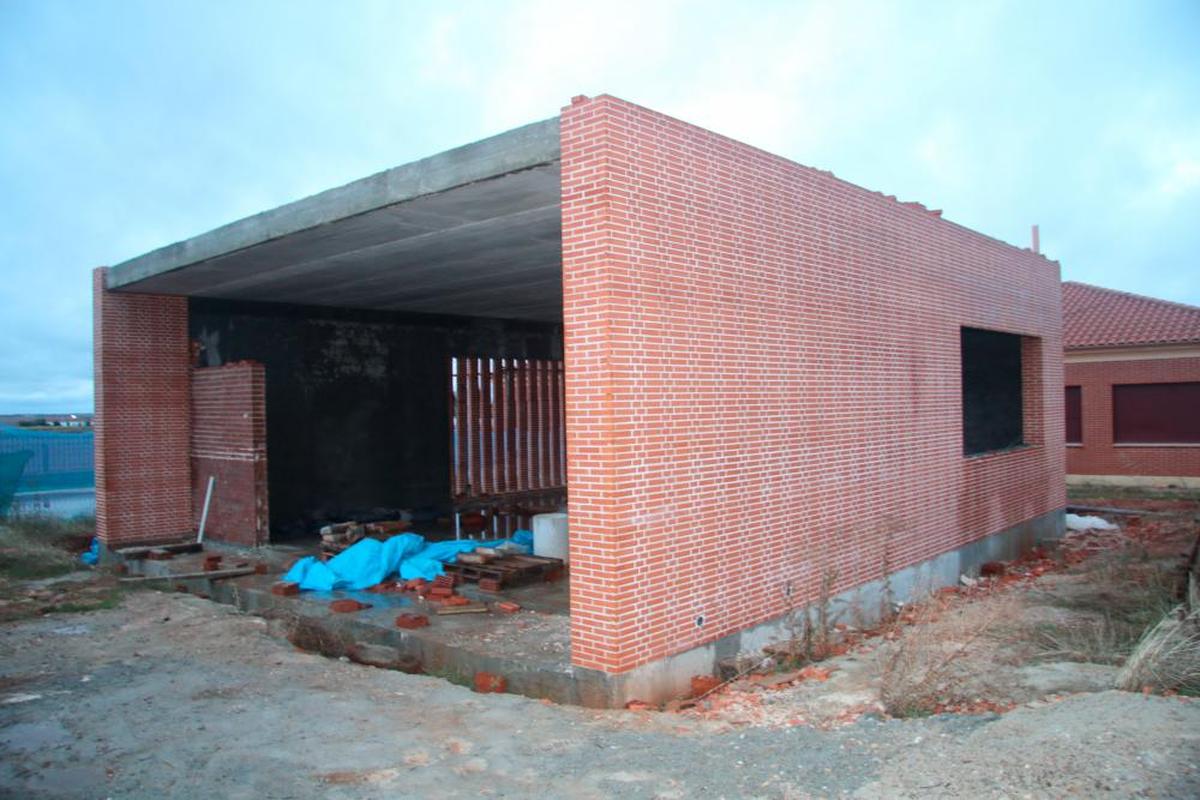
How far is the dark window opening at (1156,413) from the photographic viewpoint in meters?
22.7

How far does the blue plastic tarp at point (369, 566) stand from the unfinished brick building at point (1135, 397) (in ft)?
65.0

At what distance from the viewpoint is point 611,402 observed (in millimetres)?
6664

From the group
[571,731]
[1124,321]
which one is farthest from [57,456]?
[1124,321]

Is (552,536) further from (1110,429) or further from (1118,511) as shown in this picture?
(1110,429)

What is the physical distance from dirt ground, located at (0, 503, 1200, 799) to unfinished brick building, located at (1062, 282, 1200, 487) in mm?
17060

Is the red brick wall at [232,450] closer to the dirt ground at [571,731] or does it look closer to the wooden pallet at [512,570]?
the wooden pallet at [512,570]

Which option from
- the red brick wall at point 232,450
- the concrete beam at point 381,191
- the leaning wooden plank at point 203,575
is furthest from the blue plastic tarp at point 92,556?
the concrete beam at point 381,191

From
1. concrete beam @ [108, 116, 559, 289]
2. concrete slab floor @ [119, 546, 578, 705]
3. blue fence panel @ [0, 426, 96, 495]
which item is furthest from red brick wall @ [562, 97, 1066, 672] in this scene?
blue fence panel @ [0, 426, 96, 495]

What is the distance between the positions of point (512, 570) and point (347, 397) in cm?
728

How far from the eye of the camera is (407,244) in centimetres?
1076

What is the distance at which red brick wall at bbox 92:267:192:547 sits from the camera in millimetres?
13625

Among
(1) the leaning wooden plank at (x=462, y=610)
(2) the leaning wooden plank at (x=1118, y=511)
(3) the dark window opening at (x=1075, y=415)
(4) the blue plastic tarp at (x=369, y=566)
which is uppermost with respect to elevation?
(3) the dark window opening at (x=1075, y=415)

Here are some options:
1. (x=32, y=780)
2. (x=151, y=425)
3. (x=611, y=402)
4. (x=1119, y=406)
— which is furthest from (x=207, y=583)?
(x=1119, y=406)

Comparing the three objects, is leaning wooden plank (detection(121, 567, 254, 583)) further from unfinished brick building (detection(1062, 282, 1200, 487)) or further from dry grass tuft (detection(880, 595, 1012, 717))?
unfinished brick building (detection(1062, 282, 1200, 487))
